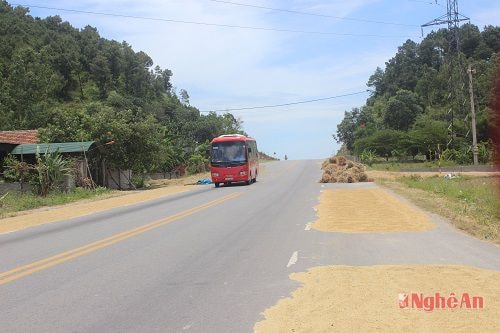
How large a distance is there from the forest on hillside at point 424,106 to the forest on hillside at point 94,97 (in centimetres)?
2192

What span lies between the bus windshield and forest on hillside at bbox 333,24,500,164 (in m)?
13.8

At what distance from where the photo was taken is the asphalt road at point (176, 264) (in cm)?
626

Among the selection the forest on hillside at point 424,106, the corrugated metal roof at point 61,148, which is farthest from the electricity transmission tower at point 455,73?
the corrugated metal roof at point 61,148

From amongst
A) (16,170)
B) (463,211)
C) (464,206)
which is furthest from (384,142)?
(463,211)

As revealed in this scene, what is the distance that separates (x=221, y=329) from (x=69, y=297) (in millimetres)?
2544

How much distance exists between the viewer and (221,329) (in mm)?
5688

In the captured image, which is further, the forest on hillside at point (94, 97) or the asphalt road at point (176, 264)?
the forest on hillside at point (94, 97)

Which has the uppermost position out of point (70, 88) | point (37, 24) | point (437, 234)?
point (37, 24)

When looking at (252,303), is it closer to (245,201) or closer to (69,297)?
(69,297)

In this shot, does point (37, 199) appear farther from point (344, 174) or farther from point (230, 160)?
point (344, 174)

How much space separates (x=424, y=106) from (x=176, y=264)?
82197 millimetres

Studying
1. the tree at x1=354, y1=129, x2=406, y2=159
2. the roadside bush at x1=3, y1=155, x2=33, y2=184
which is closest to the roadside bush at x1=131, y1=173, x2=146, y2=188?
the roadside bush at x1=3, y1=155, x2=33, y2=184

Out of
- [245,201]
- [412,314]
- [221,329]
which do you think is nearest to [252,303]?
[221,329]

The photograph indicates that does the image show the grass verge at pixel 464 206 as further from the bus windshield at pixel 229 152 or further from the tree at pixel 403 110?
the tree at pixel 403 110
